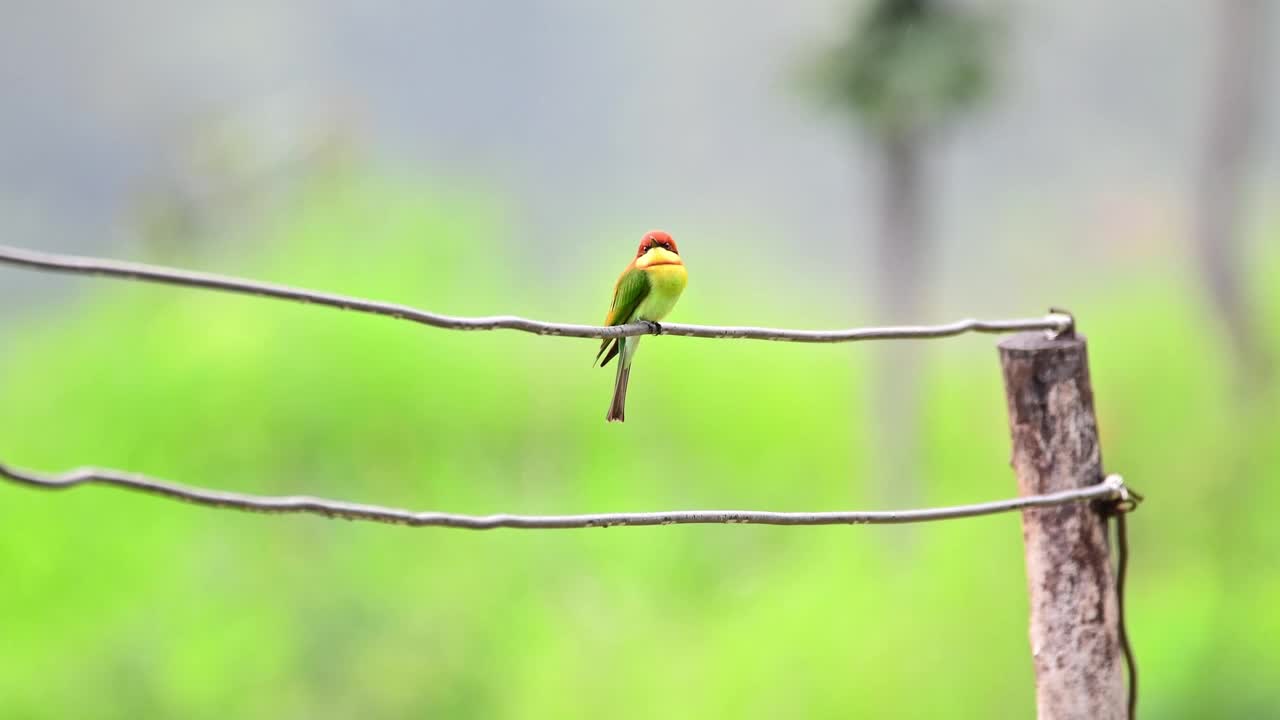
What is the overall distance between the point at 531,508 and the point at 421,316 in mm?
5890

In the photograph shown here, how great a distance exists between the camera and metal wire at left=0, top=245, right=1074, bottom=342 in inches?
47.6

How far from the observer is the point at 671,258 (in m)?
2.00

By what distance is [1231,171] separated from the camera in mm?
6359

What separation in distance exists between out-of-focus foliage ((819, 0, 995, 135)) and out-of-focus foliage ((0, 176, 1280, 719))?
1592 mm

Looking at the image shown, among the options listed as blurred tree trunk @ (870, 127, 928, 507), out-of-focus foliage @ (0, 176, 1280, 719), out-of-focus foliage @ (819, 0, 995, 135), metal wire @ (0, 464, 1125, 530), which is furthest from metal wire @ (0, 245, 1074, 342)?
out-of-focus foliage @ (0, 176, 1280, 719)

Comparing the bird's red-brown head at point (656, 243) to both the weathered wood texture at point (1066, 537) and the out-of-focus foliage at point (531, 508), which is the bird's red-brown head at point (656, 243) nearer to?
the weathered wood texture at point (1066, 537)

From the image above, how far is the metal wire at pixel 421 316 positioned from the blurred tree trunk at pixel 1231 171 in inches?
205

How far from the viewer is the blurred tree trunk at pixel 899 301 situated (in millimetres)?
6207

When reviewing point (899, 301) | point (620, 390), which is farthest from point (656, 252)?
point (899, 301)

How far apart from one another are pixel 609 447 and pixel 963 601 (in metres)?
2.05

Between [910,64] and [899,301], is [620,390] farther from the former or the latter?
[899,301]

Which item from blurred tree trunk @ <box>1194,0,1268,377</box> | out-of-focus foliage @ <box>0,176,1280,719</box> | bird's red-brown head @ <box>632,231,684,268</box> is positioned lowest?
out-of-focus foliage @ <box>0,176,1280,719</box>

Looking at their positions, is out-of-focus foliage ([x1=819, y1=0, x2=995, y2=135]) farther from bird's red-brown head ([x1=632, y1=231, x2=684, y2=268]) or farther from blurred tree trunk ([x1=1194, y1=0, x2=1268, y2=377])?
bird's red-brown head ([x1=632, y1=231, x2=684, y2=268])

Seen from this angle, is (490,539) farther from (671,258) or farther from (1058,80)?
(671,258)
